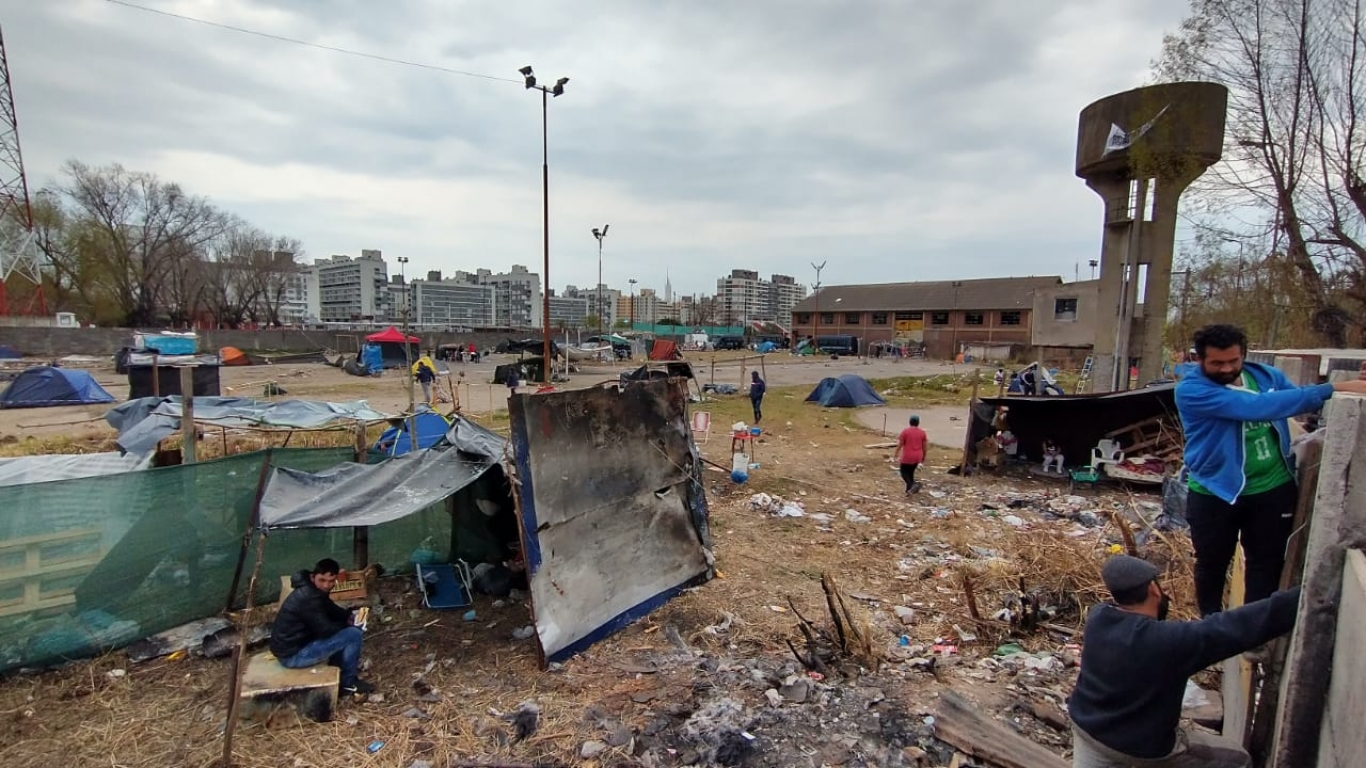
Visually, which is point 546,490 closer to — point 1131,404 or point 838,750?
point 838,750

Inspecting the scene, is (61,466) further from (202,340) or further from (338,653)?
(202,340)

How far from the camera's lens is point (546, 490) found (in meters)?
5.08

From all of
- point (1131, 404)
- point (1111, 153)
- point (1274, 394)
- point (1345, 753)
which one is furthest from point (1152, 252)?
point (1345, 753)

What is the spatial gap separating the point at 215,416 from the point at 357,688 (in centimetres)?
486

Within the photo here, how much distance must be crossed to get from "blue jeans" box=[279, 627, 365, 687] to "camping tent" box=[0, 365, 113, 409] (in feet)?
67.5

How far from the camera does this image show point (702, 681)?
4309 mm

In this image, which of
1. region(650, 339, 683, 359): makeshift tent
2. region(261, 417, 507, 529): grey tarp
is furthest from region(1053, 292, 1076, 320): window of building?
region(261, 417, 507, 529): grey tarp

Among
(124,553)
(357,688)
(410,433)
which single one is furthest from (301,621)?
(410,433)

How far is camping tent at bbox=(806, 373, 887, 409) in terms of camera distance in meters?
20.8

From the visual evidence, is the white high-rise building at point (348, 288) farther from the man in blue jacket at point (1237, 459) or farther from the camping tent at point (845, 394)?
the man in blue jacket at point (1237, 459)

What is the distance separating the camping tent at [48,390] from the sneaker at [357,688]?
20.8m

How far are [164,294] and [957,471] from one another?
63.1 metres

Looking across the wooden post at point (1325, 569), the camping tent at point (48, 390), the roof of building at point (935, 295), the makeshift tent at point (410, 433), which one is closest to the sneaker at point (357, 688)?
the makeshift tent at point (410, 433)

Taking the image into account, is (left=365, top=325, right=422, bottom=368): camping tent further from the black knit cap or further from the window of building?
the window of building
